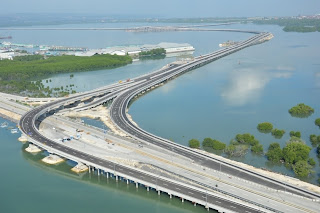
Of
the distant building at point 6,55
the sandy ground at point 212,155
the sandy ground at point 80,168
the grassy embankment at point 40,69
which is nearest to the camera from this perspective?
the sandy ground at point 212,155

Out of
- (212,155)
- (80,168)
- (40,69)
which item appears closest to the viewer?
(80,168)

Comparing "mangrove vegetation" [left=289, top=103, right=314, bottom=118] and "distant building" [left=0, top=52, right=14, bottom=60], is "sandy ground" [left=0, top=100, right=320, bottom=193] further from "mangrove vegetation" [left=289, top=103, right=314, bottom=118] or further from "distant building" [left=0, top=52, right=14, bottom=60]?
"distant building" [left=0, top=52, right=14, bottom=60]

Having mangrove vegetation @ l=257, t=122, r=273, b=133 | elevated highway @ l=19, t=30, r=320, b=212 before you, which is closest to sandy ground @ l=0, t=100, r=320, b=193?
elevated highway @ l=19, t=30, r=320, b=212

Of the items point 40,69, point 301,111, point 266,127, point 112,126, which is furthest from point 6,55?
point 301,111

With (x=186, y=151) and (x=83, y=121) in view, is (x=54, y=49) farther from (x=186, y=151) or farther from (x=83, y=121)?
(x=186, y=151)

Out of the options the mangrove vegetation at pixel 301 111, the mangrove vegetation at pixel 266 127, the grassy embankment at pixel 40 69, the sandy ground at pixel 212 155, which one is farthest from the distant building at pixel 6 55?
the mangrove vegetation at pixel 301 111

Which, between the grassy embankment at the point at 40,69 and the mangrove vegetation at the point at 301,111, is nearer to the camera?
the mangrove vegetation at the point at 301,111

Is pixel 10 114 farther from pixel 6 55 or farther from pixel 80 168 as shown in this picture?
pixel 6 55

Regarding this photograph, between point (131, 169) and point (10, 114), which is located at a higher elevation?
point (10, 114)

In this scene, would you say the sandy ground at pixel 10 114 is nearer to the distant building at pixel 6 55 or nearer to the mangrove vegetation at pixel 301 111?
the mangrove vegetation at pixel 301 111
